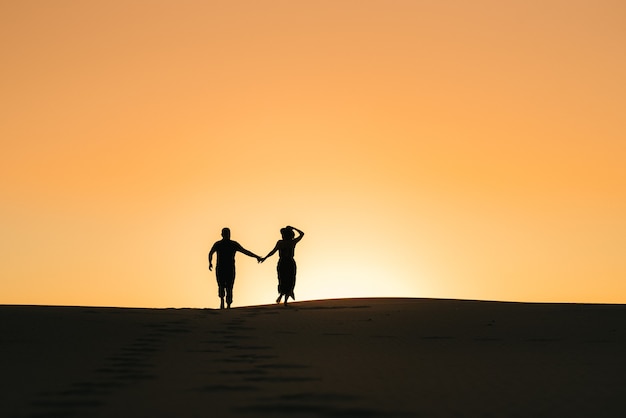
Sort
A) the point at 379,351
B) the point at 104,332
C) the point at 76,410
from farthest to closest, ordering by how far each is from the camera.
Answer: the point at 104,332 < the point at 379,351 < the point at 76,410

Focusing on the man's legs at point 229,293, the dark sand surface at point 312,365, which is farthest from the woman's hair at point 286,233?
the dark sand surface at point 312,365

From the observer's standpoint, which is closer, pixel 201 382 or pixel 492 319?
pixel 201 382

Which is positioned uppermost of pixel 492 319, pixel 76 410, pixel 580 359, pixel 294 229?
pixel 294 229

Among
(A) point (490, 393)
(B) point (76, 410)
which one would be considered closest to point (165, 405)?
(B) point (76, 410)

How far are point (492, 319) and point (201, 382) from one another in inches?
399

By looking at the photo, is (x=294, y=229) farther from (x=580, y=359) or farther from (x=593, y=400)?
(x=593, y=400)

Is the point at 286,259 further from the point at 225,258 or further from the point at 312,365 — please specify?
the point at 312,365

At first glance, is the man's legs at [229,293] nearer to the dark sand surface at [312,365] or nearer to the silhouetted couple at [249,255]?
the silhouetted couple at [249,255]

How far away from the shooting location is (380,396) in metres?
8.80

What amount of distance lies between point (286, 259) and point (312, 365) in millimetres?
14402

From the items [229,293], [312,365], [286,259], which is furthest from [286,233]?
[312,365]

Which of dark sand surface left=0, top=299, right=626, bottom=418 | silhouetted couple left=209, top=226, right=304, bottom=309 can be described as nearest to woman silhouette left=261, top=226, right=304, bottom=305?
silhouetted couple left=209, top=226, right=304, bottom=309

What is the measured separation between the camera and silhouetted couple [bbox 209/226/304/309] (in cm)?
2533

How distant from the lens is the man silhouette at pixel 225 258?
25312 mm
